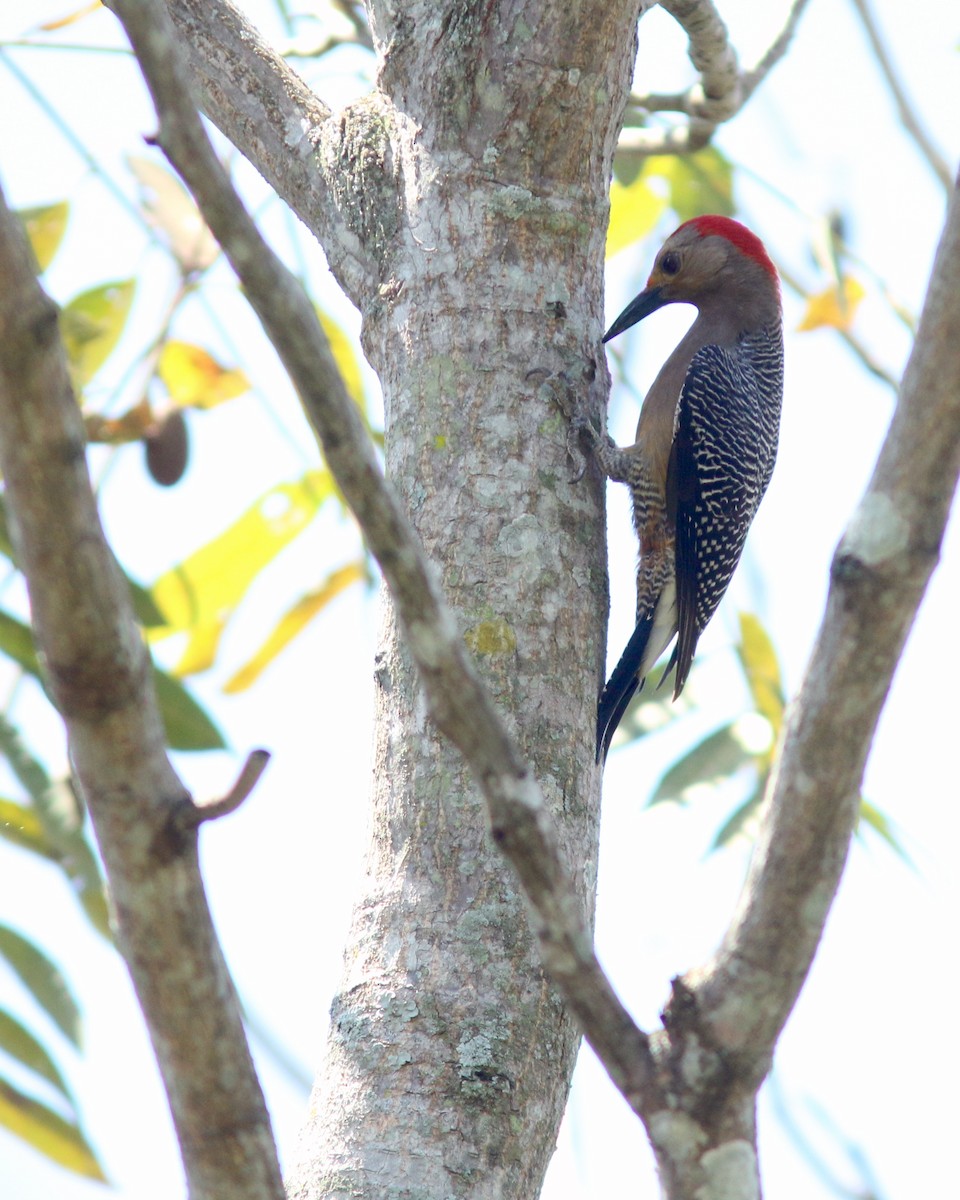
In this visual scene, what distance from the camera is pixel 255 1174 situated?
4.56 ft

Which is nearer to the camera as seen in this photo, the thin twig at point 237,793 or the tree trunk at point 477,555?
the thin twig at point 237,793

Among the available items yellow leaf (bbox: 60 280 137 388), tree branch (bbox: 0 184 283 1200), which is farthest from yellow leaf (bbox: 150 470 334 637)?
tree branch (bbox: 0 184 283 1200)

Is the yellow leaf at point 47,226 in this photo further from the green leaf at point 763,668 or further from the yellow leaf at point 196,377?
the green leaf at point 763,668

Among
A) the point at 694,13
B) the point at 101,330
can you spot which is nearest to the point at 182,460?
the point at 101,330

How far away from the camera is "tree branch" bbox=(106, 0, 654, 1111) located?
4.22 ft

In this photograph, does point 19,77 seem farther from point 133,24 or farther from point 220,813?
point 220,813

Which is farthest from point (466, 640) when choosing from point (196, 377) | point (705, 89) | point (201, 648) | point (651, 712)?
point (705, 89)

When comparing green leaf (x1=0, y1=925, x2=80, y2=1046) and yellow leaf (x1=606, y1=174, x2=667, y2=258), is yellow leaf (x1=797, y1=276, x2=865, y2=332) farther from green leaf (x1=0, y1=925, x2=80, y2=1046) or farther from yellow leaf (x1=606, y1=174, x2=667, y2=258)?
green leaf (x1=0, y1=925, x2=80, y2=1046)

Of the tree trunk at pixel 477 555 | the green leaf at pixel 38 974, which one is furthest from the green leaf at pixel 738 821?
the green leaf at pixel 38 974

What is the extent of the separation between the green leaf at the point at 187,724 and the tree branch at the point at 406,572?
1524 millimetres

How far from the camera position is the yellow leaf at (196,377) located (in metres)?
3.90

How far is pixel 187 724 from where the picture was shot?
280 centimetres

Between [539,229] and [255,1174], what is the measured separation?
1792 mm

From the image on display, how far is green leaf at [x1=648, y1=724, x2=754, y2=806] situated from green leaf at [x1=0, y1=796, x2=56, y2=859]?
4.99ft
